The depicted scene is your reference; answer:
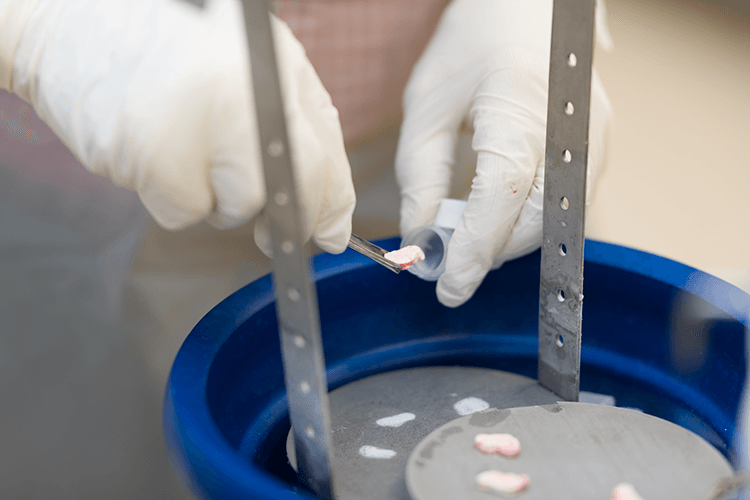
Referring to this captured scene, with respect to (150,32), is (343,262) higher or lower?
lower

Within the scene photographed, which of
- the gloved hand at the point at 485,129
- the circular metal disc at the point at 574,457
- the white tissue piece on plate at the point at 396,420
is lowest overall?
the white tissue piece on plate at the point at 396,420

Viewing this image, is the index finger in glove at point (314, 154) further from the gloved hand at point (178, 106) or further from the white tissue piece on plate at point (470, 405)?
the white tissue piece on plate at point (470, 405)

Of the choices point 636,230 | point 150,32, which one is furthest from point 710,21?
point 150,32

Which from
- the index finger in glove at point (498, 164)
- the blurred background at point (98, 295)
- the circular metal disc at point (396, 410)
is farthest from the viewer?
the blurred background at point (98, 295)

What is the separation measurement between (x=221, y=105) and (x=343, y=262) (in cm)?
37

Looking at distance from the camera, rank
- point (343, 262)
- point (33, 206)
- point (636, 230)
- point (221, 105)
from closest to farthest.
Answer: point (221, 105) → point (343, 262) → point (33, 206) → point (636, 230)

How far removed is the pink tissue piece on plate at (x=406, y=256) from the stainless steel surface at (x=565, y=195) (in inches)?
7.1

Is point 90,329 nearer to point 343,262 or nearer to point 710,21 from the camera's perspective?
point 343,262

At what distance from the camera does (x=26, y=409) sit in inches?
45.4

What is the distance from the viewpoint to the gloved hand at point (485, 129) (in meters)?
0.86

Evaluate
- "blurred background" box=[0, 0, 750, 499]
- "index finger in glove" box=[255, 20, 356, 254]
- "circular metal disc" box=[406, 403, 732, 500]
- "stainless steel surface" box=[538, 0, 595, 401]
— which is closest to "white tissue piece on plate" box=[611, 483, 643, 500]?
"circular metal disc" box=[406, 403, 732, 500]

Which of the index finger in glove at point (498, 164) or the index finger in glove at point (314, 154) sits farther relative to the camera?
the index finger in glove at point (498, 164)

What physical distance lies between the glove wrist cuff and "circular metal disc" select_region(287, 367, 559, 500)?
23.5 inches

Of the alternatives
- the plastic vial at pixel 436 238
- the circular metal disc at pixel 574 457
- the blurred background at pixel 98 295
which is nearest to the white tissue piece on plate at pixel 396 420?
the circular metal disc at pixel 574 457
